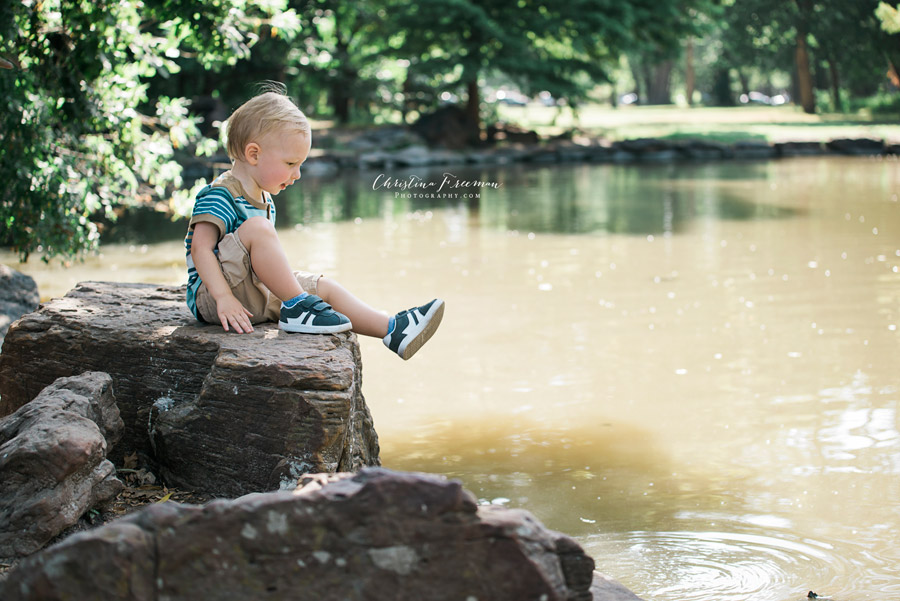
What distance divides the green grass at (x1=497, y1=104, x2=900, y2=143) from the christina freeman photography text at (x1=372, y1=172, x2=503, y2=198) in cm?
783

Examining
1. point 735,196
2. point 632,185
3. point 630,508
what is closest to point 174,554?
point 630,508

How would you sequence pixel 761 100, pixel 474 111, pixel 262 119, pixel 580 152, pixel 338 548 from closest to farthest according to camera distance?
pixel 338 548
pixel 262 119
pixel 580 152
pixel 474 111
pixel 761 100

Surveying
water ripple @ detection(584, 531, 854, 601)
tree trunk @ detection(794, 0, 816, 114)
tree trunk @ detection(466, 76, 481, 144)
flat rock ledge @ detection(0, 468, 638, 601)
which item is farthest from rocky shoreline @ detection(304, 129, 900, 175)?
flat rock ledge @ detection(0, 468, 638, 601)

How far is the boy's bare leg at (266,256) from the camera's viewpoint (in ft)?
12.3

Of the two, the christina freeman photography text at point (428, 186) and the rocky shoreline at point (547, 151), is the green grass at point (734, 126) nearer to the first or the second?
the rocky shoreline at point (547, 151)

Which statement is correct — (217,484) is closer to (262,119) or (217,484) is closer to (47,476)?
(47,476)

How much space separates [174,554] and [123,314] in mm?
2116

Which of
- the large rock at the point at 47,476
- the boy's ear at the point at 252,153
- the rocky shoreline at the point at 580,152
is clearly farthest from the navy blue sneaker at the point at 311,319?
the rocky shoreline at the point at 580,152

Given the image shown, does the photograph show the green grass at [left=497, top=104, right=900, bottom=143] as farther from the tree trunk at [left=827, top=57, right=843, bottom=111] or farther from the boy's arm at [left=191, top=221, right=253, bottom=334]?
the boy's arm at [left=191, top=221, right=253, bottom=334]

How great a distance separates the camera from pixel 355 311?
4000 millimetres

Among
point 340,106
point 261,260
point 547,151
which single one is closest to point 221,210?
point 261,260

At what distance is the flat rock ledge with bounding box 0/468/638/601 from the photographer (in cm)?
214

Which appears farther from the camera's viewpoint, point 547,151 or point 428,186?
point 547,151

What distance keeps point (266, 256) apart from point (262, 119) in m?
0.57
